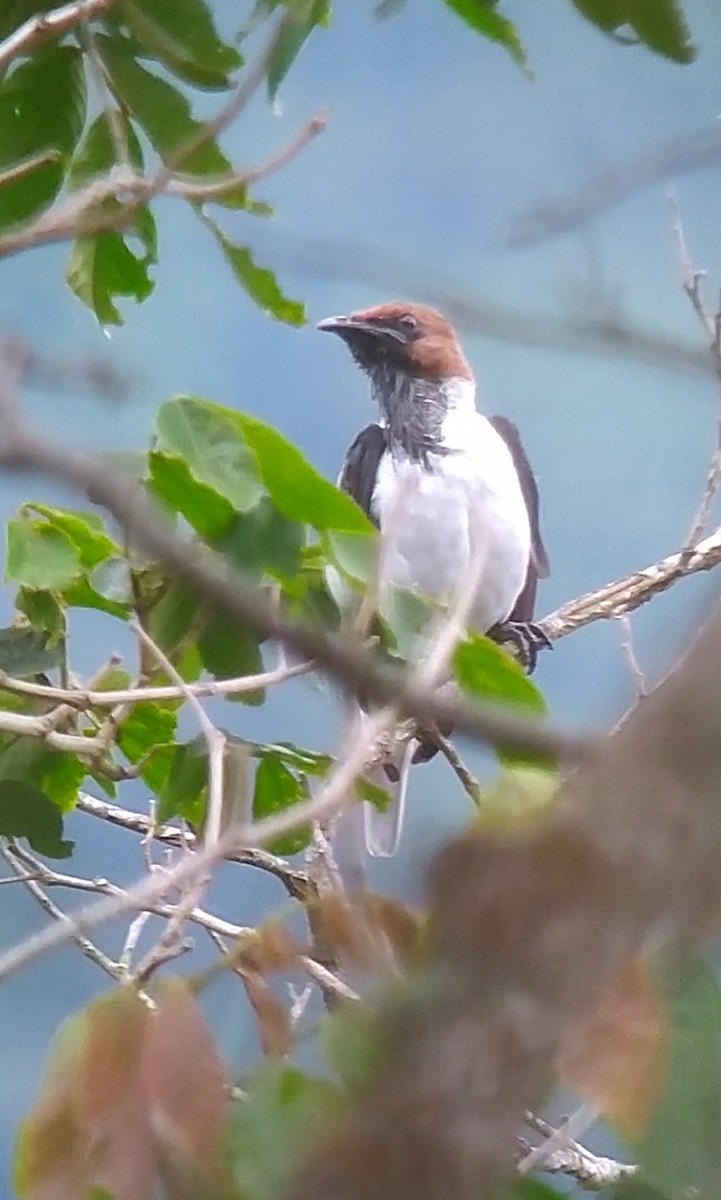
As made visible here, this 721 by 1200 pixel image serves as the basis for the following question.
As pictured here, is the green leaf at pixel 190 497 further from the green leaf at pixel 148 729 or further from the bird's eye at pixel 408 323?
the bird's eye at pixel 408 323

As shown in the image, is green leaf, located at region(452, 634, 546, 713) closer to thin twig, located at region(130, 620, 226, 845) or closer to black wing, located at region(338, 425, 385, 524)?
thin twig, located at region(130, 620, 226, 845)

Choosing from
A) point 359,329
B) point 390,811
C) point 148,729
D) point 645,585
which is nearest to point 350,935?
point 148,729

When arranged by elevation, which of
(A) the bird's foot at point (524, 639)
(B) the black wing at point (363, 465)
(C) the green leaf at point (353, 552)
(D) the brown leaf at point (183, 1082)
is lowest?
(A) the bird's foot at point (524, 639)

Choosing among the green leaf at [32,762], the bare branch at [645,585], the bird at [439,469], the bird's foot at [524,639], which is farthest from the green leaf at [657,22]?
the bird at [439,469]

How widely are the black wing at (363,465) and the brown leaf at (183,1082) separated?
0.96 meters

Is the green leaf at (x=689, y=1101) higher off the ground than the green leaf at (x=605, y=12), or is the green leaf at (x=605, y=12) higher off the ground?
the green leaf at (x=605, y=12)

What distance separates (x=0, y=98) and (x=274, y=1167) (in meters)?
0.42

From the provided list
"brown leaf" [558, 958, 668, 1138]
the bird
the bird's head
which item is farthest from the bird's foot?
"brown leaf" [558, 958, 668, 1138]

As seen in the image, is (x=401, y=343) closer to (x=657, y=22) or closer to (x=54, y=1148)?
(x=657, y=22)

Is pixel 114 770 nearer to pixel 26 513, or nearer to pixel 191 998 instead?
pixel 26 513

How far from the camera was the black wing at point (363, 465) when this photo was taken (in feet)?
4.24

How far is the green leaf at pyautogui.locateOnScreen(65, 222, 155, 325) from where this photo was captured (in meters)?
0.60

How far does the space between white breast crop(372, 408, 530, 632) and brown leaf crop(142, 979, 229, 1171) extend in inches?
36.1

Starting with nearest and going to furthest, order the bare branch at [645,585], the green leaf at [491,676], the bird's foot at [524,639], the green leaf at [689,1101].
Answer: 1. the green leaf at [689,1101]
2. the green leaf at [491,676]
3. the bare branch at [645,585]
4. the bird's foot at [524,639]
